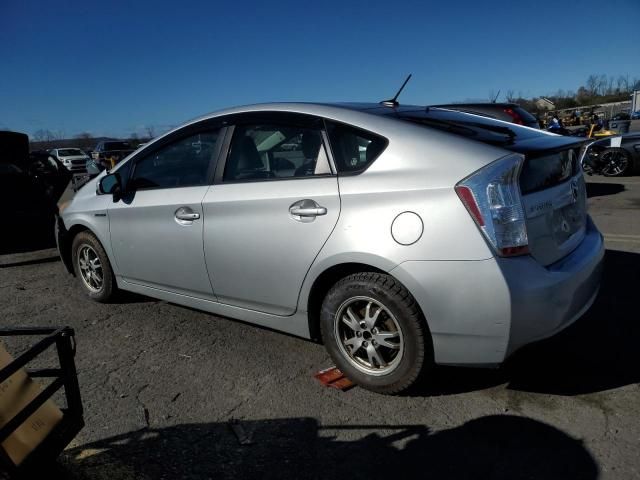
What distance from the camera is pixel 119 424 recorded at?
2707mm

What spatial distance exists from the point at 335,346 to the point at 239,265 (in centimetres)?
81

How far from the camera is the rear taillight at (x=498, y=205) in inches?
93.5

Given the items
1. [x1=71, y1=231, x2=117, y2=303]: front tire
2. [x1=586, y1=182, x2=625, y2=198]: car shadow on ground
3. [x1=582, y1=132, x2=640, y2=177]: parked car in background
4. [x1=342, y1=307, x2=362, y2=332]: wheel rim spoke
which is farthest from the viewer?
[x1=582, y1=132, x2=640, y2=177]: parked car in background

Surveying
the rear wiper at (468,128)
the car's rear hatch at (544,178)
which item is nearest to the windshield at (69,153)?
the car's rear hatch at (544,178)

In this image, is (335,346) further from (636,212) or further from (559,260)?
(636,212)

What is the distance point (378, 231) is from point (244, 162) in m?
1.18

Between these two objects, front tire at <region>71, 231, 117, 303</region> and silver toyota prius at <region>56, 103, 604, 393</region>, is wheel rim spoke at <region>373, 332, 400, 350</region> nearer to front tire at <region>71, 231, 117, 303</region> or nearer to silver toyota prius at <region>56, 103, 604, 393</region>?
→ silver toyota prius at <region>56, 103, 604, 393</region>

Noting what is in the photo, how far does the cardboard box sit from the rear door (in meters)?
1.32

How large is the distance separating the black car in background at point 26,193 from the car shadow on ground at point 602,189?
9.41 meters

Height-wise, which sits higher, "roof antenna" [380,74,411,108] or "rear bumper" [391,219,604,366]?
"roof antenna" [380,74,411,108]

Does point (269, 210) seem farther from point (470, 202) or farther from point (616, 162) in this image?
point (616, 162)

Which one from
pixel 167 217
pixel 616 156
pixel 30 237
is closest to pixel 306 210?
pixel 167 217

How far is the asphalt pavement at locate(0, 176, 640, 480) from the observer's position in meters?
2.29

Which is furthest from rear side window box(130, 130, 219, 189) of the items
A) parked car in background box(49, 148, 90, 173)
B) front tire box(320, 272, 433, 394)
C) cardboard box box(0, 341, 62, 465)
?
parked car in background box(49, 148, 90, 173)
